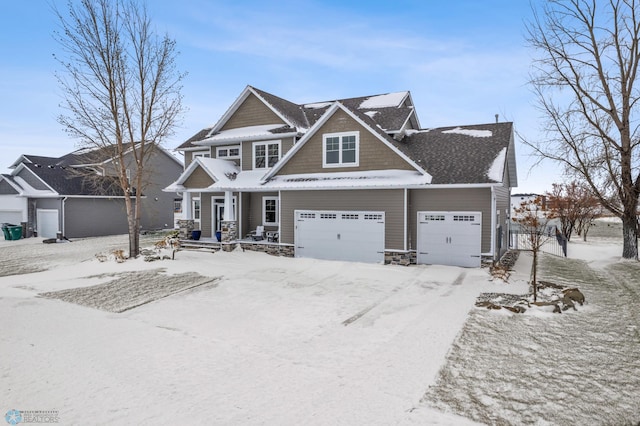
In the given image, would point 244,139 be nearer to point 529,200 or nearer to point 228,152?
point 228,152

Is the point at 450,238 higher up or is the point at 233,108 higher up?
the point at 233,108

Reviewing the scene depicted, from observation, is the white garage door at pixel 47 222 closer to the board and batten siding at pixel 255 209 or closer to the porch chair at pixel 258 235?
the board and batten siding at pixel 255 209

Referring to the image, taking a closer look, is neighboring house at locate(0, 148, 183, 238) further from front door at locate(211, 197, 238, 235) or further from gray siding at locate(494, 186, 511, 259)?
gray siding at locate(494, 186, 511, 259)

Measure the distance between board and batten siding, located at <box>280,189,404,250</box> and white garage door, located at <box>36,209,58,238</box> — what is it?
60.0 feet

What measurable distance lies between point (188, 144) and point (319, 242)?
12772 millimetres

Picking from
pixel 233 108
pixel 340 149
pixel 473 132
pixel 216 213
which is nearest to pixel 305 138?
pixel 340 149

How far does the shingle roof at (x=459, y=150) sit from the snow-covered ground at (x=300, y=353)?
4.76 metres

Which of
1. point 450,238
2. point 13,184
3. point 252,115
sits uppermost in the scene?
point 252,115

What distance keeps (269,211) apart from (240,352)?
14002 millimetres

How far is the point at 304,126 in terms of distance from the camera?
68.6 ft

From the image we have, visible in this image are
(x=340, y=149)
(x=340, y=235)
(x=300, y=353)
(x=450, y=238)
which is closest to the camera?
(x=300, y=353)

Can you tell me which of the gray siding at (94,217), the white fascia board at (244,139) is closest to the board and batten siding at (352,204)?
the white fascia board at (244,139)

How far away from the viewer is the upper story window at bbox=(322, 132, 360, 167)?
16.5 metres

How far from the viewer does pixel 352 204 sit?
1622 cm
